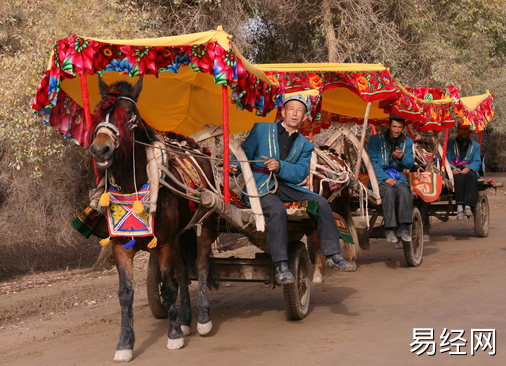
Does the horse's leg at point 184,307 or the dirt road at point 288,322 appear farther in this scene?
the horse's leg at point 184,307

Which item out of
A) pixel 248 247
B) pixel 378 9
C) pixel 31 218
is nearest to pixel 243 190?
pixel 248 247

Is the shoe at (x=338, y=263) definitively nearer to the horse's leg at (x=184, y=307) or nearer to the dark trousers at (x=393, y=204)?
the horse's leg at (x=184, y=307)

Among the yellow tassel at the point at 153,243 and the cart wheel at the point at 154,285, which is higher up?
the yellow tassel at the point at 153,243

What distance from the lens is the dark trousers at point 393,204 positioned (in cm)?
783

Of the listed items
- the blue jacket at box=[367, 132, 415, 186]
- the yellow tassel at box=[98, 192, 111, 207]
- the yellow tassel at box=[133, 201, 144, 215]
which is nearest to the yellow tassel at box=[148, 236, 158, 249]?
Answer: the yellow tassel at box=[133, 201, 144, 215]

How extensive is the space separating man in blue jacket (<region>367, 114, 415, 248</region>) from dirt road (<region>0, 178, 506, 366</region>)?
74 cm

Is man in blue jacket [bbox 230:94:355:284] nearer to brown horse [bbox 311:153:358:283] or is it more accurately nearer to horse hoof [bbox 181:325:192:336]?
horse hoof [bbox 181:325:192:336]

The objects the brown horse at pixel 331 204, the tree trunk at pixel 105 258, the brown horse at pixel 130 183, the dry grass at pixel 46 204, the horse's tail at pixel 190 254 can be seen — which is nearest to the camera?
the brown horse at pixel 130 183

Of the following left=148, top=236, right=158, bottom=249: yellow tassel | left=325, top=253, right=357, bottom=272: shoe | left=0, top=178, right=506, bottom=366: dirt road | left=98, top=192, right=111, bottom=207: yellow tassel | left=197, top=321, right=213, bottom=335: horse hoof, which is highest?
left=98, top=192, right=111, bottom=207: yellow tassel

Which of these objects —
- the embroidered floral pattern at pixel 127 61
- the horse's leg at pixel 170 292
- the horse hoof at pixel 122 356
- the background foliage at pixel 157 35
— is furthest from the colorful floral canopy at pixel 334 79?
the background foliage at pixel 157 35

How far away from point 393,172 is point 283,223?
3.75 m

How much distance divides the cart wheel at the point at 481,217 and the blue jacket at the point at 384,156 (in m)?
2.98

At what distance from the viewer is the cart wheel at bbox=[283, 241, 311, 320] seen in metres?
5.50

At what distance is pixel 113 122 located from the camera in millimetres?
4395
